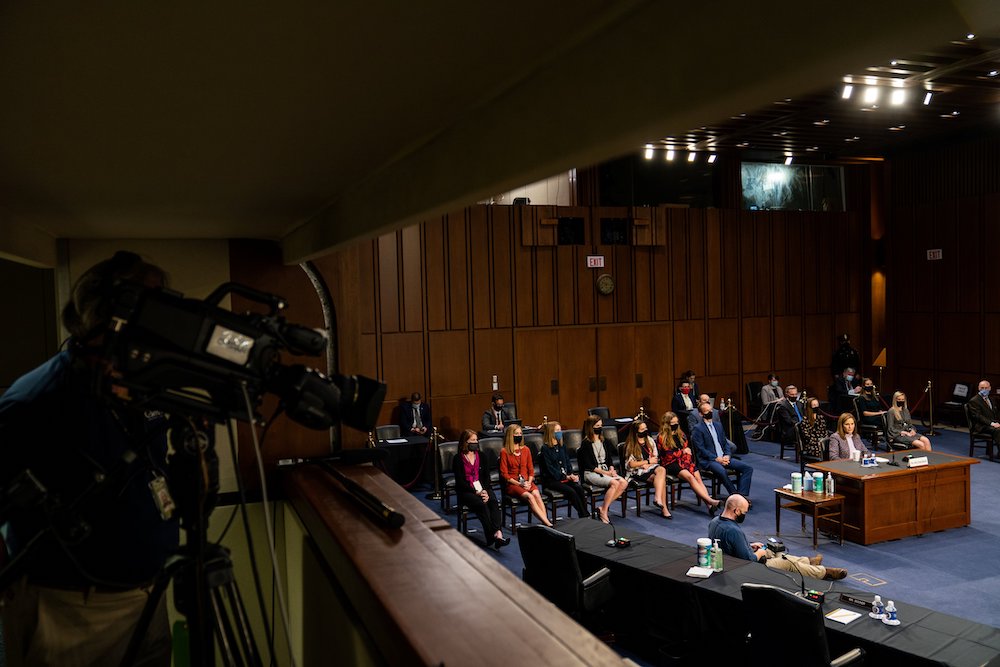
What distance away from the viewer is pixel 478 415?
1260 centimetres

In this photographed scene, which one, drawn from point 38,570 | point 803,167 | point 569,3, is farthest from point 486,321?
point 569,3

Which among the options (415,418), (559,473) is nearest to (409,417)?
(415,418)

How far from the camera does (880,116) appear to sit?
1267cm

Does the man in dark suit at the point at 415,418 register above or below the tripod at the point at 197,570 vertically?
below

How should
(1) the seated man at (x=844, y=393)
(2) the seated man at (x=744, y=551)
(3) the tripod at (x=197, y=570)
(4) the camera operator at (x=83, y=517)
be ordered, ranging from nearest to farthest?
(3) the tripod at (x=197, y=570) → (4) the camera operator at (x=83, y=517) → (2) the seated man at (x=744, y=551) → (1) the seated man at (x=844, y=393)

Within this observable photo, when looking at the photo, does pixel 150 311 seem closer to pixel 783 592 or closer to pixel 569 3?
pixel 569 3

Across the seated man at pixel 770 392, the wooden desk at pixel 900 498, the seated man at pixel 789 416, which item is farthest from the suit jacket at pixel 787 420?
the wooden desk at pixel 900 498

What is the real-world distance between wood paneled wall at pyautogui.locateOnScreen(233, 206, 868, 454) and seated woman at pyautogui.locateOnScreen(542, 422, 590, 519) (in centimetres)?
386

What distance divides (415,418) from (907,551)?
6475 millimetres

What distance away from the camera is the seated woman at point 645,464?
350 inches

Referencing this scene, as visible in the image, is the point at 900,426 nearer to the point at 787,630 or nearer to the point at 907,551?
the point at 907,551

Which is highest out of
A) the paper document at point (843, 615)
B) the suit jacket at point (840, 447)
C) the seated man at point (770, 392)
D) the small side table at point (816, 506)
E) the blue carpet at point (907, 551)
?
the seated man at point (770, 392)

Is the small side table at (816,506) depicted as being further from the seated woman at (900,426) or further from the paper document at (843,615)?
the seated woman at (900,426)

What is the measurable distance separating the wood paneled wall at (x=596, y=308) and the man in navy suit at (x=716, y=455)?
3938 millimetres
